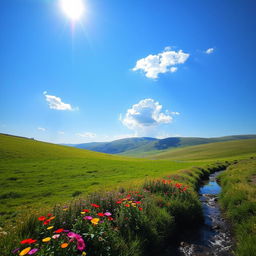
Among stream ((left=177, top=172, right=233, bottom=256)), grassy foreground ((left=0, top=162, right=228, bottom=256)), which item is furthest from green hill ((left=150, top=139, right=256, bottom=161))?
grassy foreground ((left=0, top=162, right=228, bottom=256))

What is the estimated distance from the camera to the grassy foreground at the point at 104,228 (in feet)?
11.3

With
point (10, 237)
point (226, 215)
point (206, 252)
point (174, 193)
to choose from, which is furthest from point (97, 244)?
point (226, 215)

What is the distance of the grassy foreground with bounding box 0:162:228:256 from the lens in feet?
11.3

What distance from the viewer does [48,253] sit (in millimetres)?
2992

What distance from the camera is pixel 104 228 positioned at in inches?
170

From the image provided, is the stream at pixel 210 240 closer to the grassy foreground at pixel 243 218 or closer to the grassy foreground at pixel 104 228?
the grassy foreground at pixel 243 218

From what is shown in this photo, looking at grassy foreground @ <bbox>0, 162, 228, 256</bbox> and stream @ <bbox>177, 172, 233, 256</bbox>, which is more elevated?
grassy foreground @ <bbox>0, 162, 228, 256</bbox>

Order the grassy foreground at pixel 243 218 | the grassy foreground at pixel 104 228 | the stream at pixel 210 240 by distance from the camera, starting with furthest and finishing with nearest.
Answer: the stream at pixel 210 240, the grassy foreground at pixel 243 218, the grassy foreground at pixel 104 228

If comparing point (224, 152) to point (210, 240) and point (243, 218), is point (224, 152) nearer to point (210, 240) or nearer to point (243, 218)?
point (243, 218)

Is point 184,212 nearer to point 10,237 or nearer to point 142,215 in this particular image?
point 142,215

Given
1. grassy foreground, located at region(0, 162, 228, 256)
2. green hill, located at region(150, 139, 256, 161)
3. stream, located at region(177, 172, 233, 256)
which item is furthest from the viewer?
green hill, located at region(150, 139, 256, 161)

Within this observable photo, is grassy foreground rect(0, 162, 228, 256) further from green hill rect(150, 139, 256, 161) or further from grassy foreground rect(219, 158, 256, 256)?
green hill rect(150, 139, 256, 161)

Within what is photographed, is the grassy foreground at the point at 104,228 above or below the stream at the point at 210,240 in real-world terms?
above

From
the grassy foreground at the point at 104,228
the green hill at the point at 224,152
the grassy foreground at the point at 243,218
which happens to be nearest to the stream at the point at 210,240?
the grassy foreground at the point at 243,218
